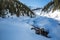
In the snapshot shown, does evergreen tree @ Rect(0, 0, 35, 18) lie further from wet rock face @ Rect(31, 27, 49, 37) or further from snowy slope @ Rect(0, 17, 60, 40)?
wet rock face @ Rect(31, 27, 49, 37)

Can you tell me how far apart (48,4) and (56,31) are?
116 centimetres

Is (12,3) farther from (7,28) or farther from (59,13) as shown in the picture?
(59,13)

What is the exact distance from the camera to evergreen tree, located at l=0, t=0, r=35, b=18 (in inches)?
107

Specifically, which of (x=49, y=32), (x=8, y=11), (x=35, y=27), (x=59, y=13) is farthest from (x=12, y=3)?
(x=59, y=13)

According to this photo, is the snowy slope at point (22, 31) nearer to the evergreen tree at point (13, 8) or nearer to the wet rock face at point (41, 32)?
the wet rock face at point (41, 32)

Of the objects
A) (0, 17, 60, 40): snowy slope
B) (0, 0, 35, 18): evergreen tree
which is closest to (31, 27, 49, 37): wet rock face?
(0, 17, 60, 40): snowy slope

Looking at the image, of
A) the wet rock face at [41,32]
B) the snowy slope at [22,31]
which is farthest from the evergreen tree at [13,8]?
the wet rock face at [41,32]

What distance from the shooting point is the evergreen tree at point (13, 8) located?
8.89 feet

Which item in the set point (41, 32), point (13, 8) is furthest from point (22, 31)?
point (13, 8)

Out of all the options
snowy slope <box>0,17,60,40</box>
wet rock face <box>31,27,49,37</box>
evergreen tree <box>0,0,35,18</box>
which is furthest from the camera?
evergreen tree <box>0,0,35,18</box>

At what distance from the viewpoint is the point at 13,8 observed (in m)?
2.81

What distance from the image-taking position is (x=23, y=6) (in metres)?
2.91

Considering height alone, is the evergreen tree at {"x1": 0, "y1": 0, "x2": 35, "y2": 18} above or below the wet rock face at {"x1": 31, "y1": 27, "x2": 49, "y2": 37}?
above

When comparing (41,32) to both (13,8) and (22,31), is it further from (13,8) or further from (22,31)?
(13,8)
